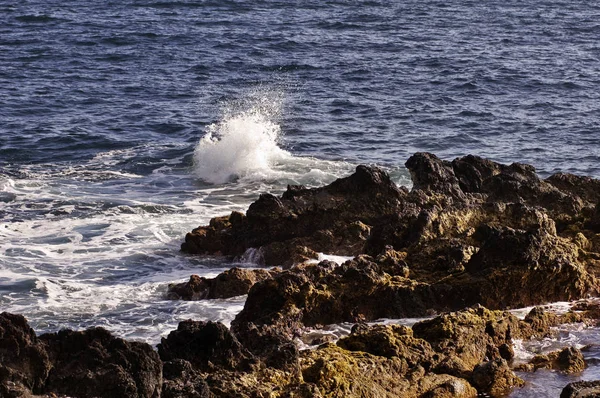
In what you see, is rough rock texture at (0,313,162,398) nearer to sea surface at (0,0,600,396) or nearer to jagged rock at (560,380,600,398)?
sea surface at (0,0,600,396)

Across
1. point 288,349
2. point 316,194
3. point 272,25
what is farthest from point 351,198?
point 272,25

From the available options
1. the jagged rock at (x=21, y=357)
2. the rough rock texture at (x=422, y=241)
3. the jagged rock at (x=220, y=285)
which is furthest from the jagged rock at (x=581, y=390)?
the jagged rock at (x=220, y=285)

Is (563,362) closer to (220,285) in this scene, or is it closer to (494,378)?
(494,378)

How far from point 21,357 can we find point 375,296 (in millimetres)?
5978

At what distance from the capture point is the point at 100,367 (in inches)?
467

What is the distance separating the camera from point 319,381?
41.8 ft

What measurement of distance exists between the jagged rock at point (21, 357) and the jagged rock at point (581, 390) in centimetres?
560

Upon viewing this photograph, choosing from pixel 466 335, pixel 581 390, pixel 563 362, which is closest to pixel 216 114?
Result: pixel 466 335

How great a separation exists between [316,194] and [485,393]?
759 centimetres

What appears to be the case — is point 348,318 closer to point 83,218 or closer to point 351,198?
point 351,198

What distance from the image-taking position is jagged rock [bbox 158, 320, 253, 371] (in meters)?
12.8

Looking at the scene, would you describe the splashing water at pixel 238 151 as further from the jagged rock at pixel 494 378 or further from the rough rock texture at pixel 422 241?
the jagged rock at pixel 494 378

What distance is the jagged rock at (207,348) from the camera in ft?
41.8

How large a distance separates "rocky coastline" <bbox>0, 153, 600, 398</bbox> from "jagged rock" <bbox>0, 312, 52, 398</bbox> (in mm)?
15
